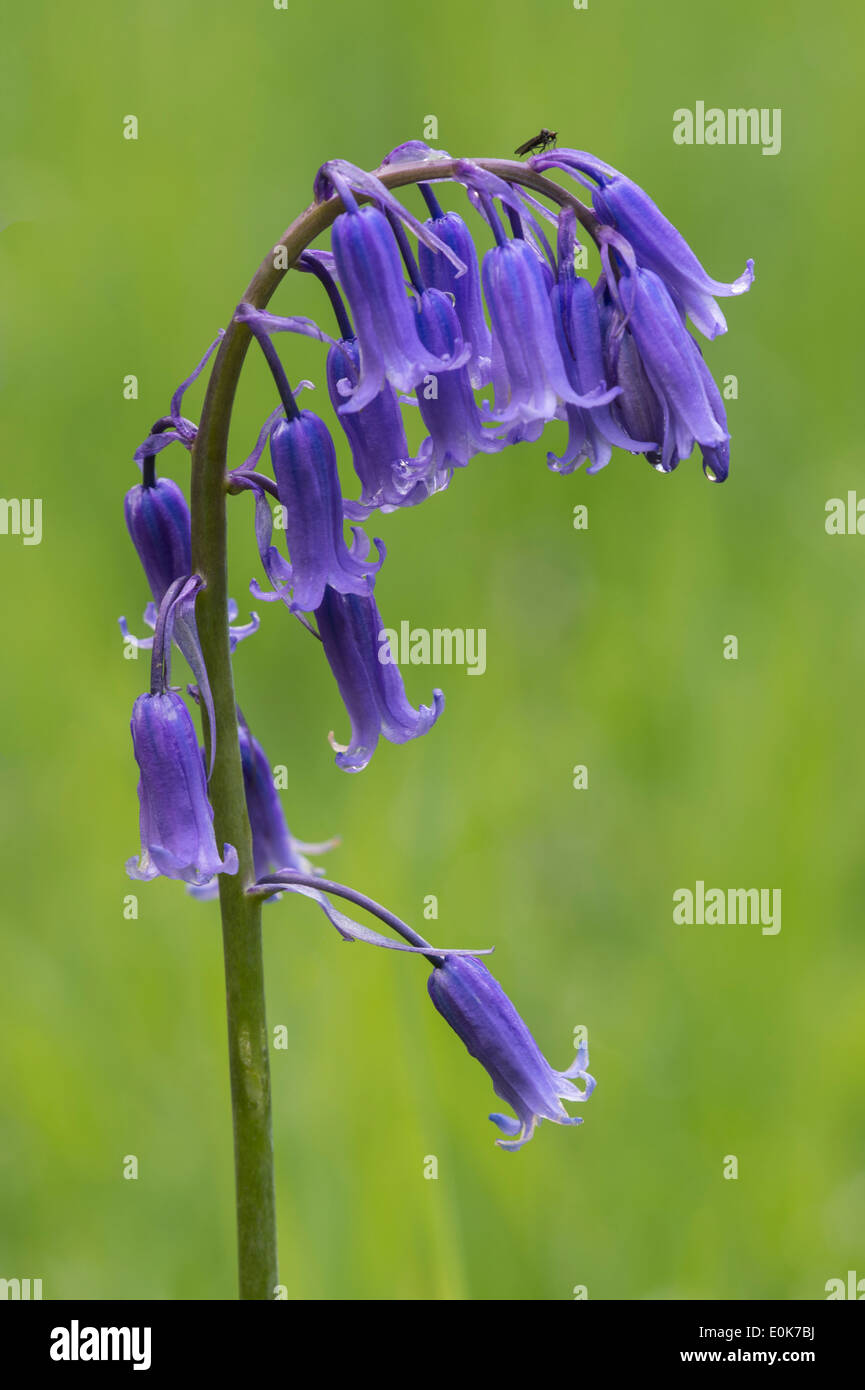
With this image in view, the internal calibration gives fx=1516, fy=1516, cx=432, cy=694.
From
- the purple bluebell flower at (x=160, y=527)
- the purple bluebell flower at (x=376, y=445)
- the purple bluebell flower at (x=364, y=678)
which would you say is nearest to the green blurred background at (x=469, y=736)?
the purple bluebell flower at (x=364, y=678)

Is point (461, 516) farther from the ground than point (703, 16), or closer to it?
closer to it

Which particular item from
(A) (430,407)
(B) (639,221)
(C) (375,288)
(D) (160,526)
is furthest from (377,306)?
(D) (160,526)

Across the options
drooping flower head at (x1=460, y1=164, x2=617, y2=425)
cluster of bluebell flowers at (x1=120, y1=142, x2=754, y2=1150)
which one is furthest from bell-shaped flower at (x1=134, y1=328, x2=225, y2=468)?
drooping flower head at (x1=460, y1=164, x2=617, y2=425)

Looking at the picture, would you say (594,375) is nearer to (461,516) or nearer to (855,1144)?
(855,1144)

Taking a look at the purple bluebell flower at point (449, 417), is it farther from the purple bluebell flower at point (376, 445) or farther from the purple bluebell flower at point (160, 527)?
the purple bluebell flower at point (160, 527)

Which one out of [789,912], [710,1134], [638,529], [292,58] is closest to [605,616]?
[638,529]

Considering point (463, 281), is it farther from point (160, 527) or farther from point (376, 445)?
point (160, 527)

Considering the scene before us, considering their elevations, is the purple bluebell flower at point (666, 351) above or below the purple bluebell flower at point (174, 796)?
above
